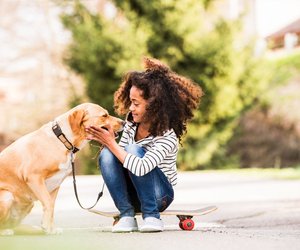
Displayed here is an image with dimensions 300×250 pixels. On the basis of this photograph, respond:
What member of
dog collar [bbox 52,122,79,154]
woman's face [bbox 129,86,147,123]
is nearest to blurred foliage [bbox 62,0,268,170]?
woman's face [bbox 129,86,147,123]

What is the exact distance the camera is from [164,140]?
4.89 m

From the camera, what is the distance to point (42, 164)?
4.74m

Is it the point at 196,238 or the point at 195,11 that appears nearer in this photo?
the point at 196,238

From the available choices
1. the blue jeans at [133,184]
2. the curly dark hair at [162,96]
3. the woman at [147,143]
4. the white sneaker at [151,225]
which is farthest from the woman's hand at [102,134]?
the white sneaker at [151,225]

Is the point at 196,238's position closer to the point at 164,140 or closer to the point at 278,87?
the point at 164,140

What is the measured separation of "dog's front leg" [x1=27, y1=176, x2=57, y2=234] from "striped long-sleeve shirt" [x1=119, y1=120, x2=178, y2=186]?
0.57m

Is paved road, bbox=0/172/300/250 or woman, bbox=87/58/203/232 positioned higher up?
woman, bbox=87/58/203/232

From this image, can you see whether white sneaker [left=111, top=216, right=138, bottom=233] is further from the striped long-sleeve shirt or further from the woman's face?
the woman's face

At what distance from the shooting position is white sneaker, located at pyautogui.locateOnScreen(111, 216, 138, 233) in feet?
15.8

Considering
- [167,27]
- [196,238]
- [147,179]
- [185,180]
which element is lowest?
[185,180]

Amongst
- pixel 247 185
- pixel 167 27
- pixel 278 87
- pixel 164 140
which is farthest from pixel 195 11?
pixel 164 140

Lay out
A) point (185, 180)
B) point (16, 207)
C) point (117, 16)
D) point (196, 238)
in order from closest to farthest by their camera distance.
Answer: point (196, 238)
point (16, 207)
point (185, 180)
point (117, 16)

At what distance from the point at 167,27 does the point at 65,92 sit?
6.71m

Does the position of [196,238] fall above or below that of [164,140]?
below
